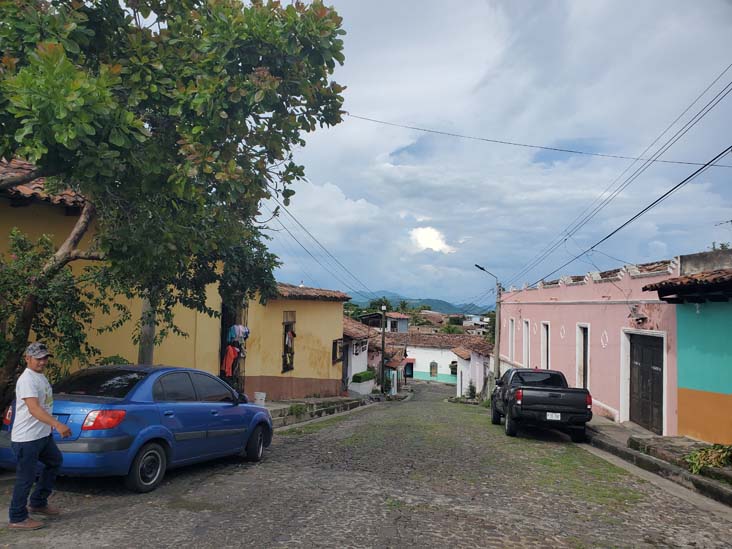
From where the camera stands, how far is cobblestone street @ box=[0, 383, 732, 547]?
529cm

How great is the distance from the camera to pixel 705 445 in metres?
10.3

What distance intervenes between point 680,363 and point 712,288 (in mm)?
2380

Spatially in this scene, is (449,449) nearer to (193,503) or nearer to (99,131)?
(193,503)

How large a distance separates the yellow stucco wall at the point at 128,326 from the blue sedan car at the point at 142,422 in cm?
415

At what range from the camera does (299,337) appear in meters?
22.8

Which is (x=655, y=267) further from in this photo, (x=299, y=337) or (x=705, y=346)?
(x=299, y=337)

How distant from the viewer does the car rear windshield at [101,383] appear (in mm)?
6773

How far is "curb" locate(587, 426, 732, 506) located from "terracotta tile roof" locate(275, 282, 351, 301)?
35.9 ft

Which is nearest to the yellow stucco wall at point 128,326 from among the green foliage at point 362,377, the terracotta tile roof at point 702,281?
the terracotta tile roof at point 702,281

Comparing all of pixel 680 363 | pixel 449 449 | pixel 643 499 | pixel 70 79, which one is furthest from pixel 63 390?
pixel 680 363

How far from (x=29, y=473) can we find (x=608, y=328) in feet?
50.4

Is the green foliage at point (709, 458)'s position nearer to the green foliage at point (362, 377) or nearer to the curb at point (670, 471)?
the curb at point (670, 471)

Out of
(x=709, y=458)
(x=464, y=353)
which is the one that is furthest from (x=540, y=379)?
(x=464, y=353)

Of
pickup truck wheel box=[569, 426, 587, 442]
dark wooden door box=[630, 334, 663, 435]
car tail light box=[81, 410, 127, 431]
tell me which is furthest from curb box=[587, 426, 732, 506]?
car tail light box=[81, 410, 127, 431]
